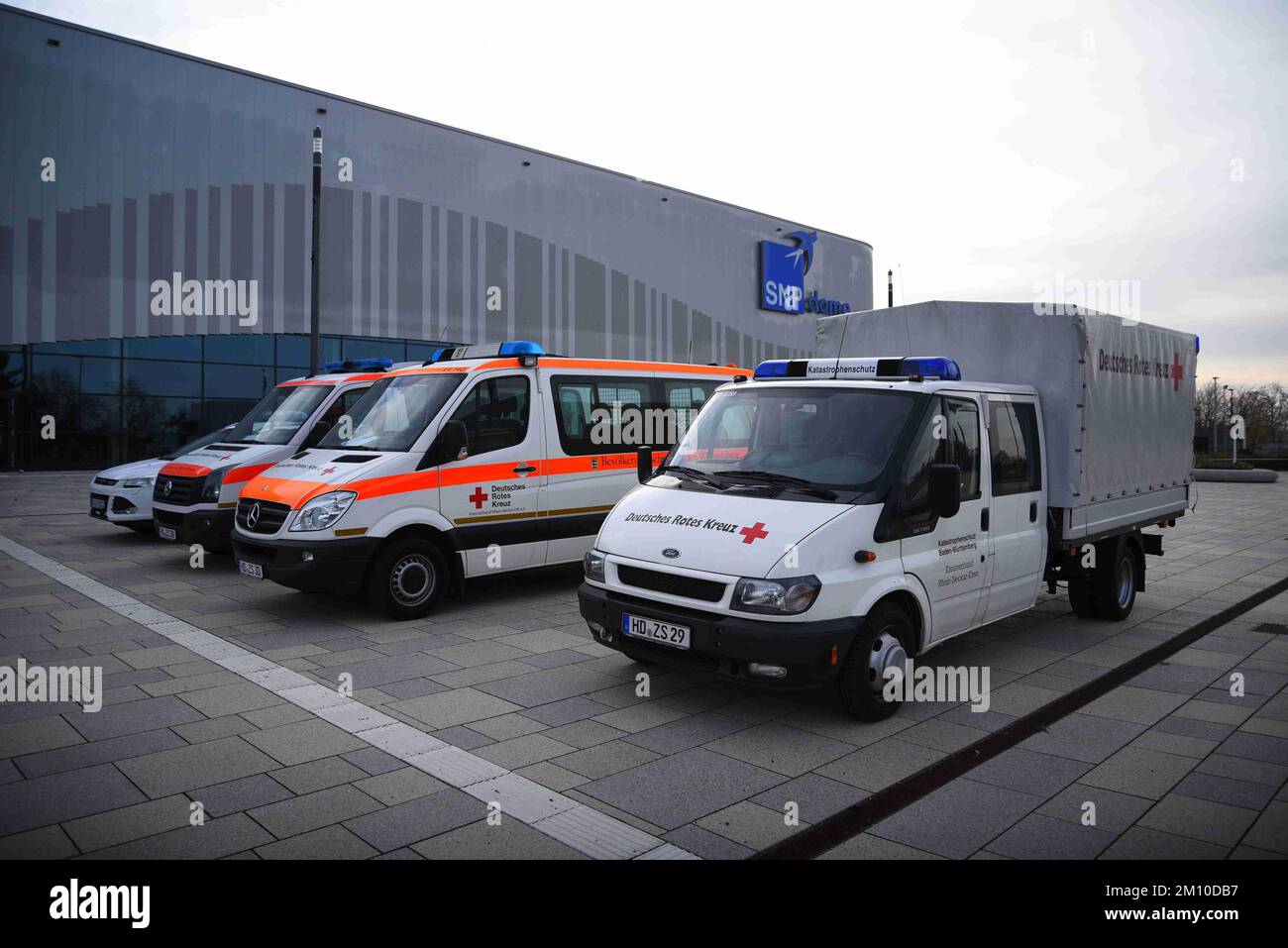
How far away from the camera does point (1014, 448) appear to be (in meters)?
6.41

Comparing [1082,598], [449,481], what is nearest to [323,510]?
[449,481]

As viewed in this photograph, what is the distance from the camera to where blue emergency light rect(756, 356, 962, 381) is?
5.91 metres

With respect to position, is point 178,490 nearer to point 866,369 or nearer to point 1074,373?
point 866,369

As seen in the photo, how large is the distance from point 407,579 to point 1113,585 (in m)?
6.20

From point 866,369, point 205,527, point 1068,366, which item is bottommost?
point 205,527

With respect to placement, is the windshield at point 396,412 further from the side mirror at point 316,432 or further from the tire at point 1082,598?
the tire at point 1082,598

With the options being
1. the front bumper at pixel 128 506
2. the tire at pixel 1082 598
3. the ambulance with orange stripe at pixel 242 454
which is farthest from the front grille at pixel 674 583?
the front bumper at pixel 128 506

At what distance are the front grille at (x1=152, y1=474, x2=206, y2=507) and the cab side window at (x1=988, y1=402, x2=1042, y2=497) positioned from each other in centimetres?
838

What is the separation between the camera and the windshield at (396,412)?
809 centimetres

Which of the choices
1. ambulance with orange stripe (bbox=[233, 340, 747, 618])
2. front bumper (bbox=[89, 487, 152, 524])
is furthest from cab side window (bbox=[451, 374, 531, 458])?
front bumper (bbox=[89, 487, 152, 524])

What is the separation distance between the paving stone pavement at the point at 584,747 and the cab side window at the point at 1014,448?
1335 millimetres

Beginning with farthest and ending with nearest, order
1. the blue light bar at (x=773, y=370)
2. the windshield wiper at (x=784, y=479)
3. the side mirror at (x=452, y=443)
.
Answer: the side mirror at (x=452, y=443) < the blue light bar at (x=773, y=370) < the windshield wiper at (x=784, y=479)

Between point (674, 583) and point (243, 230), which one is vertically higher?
point (243, 230)
